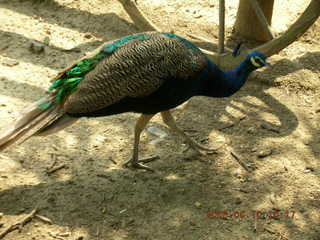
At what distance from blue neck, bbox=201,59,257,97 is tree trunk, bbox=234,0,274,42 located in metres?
1.69

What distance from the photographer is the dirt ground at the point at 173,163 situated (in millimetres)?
3342

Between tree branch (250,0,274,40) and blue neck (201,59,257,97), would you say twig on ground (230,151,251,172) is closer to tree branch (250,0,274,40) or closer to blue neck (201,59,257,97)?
blue neck (201,59,257,97)

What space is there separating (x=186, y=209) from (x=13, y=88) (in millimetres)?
2226

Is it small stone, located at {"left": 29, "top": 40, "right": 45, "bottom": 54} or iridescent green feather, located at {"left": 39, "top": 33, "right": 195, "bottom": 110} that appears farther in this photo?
small stone, located at {"left": 29, "top": 40, "right": 45, "bottom": 54}

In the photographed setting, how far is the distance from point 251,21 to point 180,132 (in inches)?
81.8

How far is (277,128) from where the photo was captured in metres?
4.39

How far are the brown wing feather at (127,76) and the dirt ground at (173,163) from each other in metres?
0.70

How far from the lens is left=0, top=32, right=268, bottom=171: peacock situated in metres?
3.36

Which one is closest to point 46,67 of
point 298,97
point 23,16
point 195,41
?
point 23,16

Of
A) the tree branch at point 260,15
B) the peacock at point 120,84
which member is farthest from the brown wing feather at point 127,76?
the tree branch at point 260,15

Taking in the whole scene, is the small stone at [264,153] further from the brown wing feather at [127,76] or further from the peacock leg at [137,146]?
the brown wing feather at [127,76]

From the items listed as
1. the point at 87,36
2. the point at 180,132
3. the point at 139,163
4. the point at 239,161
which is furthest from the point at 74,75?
the point at 87,36

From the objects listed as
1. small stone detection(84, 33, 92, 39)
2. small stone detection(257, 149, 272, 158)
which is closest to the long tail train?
small stone detection(257, 149, 272, 158)

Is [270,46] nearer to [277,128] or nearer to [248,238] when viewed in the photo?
[277,128]
